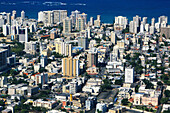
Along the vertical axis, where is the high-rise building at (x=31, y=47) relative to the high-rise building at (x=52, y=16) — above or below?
below

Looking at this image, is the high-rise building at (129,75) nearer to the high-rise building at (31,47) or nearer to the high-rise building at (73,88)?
the high-rise building at (73,88)

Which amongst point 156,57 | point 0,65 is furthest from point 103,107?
point 156,57

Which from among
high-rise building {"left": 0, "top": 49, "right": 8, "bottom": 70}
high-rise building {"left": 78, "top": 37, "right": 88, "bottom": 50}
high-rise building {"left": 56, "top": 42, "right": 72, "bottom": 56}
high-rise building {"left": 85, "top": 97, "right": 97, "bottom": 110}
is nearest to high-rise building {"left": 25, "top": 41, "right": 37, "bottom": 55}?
high-rise building {"left": 56, "top": 42, "right": 72, "bottom": 56}

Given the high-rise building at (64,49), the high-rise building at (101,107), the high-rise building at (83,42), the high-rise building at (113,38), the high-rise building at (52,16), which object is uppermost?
the high-rise building at (52,16)

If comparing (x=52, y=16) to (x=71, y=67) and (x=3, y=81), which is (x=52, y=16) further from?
(x=3, y=81)

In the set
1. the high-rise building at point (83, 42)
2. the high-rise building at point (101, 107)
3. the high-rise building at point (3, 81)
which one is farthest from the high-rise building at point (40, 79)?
the high-rise building at point (83, 42)

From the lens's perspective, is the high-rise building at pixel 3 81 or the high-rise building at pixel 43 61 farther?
the high-rise building at pixel 43 61

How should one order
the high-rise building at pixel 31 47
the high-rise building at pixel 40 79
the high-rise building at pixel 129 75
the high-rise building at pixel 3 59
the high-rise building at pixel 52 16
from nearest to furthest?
the high-rise building at pixel 40 79 → the high-rise building at pixel 129 75 → the high-rise building at pixel 3 59 → the high-rise building at pixel 31 47 → the high-rise building at pixel 52 16

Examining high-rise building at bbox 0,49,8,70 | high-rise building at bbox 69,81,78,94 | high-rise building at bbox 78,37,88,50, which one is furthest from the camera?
high-rise building at bbox 78,37,88,50

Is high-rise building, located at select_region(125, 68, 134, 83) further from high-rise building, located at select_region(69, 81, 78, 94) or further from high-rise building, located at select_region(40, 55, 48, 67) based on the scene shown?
high-rise building, located at select_region(40, 55, 48, 67)

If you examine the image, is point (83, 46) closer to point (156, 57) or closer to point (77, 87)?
point (156, 57)

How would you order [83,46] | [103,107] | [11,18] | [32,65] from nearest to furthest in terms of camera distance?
[103,107] → [32,65] → [83,46] → [11,18]
